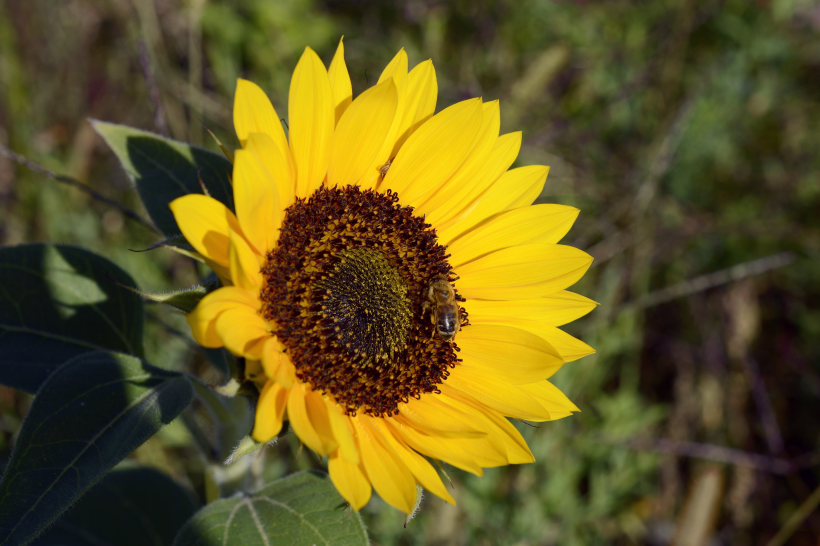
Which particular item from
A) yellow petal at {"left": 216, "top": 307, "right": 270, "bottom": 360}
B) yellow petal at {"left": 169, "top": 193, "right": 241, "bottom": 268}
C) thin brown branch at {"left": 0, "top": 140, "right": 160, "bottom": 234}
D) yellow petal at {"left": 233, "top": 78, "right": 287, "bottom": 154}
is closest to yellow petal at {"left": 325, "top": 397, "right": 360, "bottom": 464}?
yellow petal at {"left": 216, "top": 307, "right": 270, "bottom": 360}

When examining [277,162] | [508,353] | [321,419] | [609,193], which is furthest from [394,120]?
[609,193]

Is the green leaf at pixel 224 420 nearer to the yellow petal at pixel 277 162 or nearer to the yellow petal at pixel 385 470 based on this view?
the yellow petal at pixel 385 470

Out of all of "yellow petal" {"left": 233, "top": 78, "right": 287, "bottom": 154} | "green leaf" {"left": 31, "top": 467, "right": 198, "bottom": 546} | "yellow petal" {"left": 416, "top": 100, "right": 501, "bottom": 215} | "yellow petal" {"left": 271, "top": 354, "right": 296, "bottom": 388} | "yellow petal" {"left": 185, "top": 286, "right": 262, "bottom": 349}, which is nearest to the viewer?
"yellow petal" {"left": 185, "top": 286, "right": 262, "bottom": 349}

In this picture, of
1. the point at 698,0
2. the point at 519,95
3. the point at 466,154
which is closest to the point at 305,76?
the point at 466,154

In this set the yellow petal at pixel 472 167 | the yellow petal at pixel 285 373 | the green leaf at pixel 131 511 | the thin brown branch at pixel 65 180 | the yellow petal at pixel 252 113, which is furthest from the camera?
the green leaf at pixel 131 511

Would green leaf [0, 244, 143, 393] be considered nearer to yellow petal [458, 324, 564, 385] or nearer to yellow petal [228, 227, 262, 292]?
yellow petal [228, 227, 262, 292]

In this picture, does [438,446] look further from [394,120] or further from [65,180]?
[65,180]

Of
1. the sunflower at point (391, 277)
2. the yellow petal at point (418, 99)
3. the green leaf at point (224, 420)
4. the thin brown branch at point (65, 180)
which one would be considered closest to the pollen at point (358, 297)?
the sunflower at point (391, 277)
